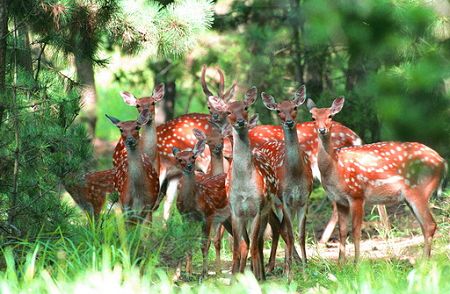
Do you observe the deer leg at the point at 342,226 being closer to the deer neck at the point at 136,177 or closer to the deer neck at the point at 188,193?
the deer neck at the point at 188,193

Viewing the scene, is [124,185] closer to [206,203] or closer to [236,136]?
[206,203]

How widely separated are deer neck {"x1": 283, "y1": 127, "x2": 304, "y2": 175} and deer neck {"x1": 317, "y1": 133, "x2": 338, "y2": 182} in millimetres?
635

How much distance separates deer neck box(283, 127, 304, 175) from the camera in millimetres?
9241

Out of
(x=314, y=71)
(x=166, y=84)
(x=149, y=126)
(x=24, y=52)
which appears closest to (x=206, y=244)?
(x=149, y=126)

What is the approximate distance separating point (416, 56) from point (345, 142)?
731 centimetres

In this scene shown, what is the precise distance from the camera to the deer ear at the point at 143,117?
9647 millimetres

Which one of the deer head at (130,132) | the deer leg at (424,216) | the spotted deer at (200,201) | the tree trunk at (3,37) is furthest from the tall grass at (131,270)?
the deer head at (130,132)

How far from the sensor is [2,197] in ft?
26.9

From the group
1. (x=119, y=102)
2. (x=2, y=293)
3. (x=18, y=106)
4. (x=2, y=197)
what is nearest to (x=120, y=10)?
(x=18, y=106)

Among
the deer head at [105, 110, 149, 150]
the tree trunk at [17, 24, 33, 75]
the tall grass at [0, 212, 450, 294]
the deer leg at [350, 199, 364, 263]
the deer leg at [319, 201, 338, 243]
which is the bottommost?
the deer leg at [319, 201, 338, 243]

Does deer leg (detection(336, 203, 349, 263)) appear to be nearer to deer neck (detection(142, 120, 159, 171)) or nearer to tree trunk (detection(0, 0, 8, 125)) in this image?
deer neck (detection(142, 120, 159, 171))

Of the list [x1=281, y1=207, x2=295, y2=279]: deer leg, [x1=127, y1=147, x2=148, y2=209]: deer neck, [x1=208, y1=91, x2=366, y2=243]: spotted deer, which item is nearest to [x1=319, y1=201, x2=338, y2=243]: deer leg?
[x1=208, y1=91, x2=366, y2=243]: spotted deer

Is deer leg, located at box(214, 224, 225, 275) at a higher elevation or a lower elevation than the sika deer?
lower

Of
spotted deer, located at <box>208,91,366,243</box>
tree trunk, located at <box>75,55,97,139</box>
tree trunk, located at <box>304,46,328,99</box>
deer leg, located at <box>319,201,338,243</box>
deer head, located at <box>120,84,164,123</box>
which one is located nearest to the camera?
deer head, located at <box>120,84,164,123</box>
